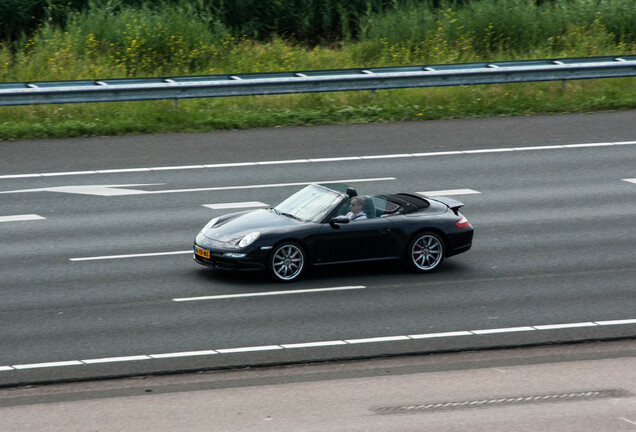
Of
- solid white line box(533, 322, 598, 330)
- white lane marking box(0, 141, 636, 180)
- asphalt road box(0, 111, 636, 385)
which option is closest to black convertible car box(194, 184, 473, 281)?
asphalt road box(0, 111, 636, 385)

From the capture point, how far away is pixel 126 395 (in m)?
8.93

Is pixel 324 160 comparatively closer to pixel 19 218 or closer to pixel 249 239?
pixel 19 218

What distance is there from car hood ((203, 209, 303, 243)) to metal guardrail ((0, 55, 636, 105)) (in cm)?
944

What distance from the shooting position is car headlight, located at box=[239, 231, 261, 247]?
12.2 m

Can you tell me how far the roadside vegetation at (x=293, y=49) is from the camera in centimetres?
2194

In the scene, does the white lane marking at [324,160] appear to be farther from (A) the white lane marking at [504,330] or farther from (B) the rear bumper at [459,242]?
(A) the white lane marking at [504,330]

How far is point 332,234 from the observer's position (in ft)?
40.9

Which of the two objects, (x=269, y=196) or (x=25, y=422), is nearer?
(x=25, y=422)

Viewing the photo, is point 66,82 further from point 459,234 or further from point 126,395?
point 126,395

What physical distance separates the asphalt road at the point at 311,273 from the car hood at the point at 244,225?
592 mm

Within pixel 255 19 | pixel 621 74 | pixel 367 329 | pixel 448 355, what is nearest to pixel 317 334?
pixel 367 329

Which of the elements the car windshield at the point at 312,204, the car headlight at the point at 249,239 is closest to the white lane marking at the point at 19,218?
the car windshield at the point at 312,204

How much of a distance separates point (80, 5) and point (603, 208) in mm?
18659

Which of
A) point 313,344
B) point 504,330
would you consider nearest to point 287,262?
point 313,344
